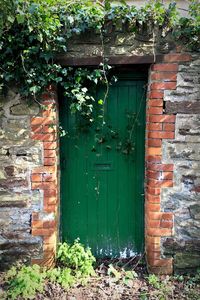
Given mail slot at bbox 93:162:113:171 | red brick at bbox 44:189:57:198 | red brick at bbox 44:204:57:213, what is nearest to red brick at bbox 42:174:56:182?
red brick at bbox 44:189:57:198

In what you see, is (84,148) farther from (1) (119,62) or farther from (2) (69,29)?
(2) (69,29)

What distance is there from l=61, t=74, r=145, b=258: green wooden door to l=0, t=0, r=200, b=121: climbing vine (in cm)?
45

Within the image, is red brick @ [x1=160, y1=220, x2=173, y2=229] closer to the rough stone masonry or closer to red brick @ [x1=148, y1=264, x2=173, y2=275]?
the rough stone masonry

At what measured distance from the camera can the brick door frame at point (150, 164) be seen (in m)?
3.50

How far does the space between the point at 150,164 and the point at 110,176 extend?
1.82 feet

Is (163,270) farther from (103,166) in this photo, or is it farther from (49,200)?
(49,200)

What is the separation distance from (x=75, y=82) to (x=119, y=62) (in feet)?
1.73

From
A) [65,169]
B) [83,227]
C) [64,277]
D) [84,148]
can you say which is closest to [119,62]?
[84,148]

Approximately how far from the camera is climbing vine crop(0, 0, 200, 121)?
331 centimetres

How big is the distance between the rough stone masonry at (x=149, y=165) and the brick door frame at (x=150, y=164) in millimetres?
11

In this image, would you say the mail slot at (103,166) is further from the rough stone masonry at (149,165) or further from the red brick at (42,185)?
the red brick at (42,185)

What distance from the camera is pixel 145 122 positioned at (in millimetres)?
3840

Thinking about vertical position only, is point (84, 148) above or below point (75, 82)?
below

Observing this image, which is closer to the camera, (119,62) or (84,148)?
(119,62)
